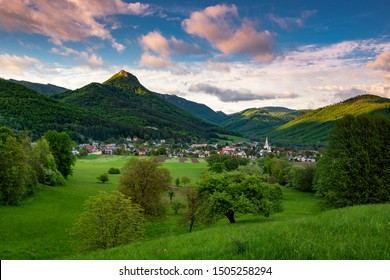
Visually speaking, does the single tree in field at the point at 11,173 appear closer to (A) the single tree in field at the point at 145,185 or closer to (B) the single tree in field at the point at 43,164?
(B) the single tree in field at the point at 43,164

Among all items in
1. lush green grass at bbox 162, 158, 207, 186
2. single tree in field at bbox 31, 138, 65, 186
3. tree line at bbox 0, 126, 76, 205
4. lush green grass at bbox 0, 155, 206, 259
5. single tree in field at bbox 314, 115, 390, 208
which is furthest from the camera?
lush green grass at bbox 162, 158, 207, 186

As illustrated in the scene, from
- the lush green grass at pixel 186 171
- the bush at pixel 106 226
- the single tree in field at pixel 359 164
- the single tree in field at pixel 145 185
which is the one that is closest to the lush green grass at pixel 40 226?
the bush at pixel 106 226

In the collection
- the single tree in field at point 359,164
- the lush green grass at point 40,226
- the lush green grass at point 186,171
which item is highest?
the single tree in field at point 359,164

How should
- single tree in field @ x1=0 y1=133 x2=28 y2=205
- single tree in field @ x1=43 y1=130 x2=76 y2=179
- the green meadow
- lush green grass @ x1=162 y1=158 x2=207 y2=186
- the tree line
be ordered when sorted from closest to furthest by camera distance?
the green meadow, single tree in field @ x1=0 y1=133 x2=28 y2=205, the tree line, single tree in field @ x1=43 y1=130 x2=76 y2=179, lush green grass @ x1=162 y1=158 x2=207 y2=186

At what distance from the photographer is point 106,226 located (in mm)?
26875

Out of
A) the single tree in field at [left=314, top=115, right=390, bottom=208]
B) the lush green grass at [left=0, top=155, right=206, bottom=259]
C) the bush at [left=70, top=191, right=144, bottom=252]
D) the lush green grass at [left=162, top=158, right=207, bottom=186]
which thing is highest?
the single tree in field at [left=314, top=115, right=390, bottom=208]

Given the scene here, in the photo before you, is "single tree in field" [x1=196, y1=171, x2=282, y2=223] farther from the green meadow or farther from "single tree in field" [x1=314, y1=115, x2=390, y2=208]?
"single tree in field" [x1=314, y1=115, x2=390, y2=208]

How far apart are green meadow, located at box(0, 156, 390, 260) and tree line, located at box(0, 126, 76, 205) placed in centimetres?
234

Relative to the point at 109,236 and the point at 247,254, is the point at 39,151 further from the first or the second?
the point at 247,254

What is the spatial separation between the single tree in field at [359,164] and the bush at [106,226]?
2501 cm

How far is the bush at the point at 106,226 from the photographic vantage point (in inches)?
1036

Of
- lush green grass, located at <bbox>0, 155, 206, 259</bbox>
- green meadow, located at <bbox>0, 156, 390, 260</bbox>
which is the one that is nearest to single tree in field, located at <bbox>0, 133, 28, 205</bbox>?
green meadow, located at <bbox>0, 156, 390, 260</bbox>

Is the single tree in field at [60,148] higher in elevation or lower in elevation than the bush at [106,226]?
higher

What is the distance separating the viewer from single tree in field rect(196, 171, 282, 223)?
3238 centimetres
